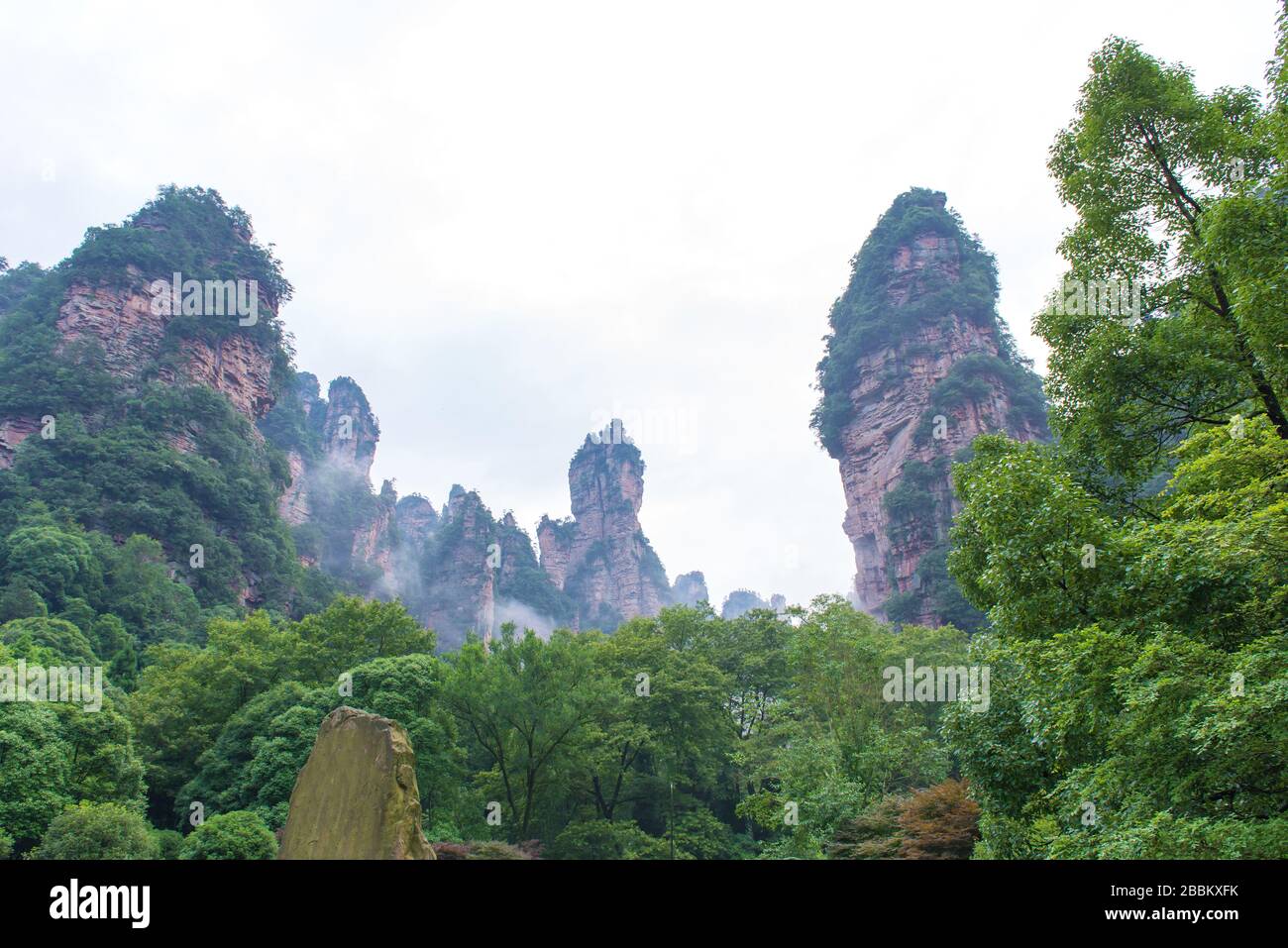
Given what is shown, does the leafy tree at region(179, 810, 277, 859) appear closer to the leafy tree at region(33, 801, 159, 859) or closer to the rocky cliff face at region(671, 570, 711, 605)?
the leafy tree at region(33, 801, 159, 859)

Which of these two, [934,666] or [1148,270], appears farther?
[934,666]

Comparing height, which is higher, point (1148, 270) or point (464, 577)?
point (1148, 270)

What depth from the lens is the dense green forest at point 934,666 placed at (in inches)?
211

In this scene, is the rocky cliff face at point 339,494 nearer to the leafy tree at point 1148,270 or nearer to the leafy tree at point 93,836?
the leafy tree at point 93,836

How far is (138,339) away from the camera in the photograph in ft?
148

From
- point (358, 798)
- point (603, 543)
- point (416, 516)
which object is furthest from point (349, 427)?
point (358, 798)

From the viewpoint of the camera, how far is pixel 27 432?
37.9 meters

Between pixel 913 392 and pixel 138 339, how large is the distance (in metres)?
53.3

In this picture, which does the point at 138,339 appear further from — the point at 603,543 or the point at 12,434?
Answer: the point at 603,543

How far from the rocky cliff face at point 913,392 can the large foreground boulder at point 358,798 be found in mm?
40840

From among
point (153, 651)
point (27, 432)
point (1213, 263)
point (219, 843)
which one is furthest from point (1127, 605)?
point (27, 432)

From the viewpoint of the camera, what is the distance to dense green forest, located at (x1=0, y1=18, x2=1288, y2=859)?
5352 millimetres

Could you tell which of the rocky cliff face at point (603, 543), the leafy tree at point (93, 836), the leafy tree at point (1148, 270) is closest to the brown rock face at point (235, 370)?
the leafy tree at point (93, 836)
